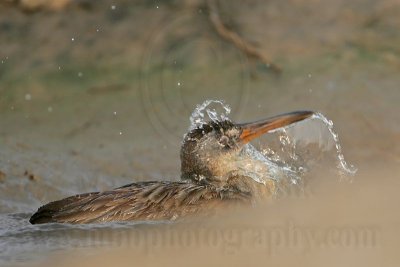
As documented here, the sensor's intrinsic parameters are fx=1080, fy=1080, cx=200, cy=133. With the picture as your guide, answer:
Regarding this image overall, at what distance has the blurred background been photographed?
8883mm

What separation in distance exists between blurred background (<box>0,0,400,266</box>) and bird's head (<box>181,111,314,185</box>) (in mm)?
944

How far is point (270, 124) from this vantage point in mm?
7836

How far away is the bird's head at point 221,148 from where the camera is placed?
780cm

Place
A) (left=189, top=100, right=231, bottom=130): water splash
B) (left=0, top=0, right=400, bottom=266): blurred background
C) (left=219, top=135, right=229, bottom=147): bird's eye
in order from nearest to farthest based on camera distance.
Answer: (left=219, top=135, right=229, bottom=147): bird's eye, (left=189, top=100, right=231, bottom=130): water splash, (left=0, top=0, right=400, bottom=266): blurred background

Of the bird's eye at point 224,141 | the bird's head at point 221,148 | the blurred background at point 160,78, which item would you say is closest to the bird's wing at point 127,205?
the bird's head at point 221,148

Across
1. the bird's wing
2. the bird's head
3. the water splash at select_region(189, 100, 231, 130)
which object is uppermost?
the water splash at select_region(189, 100, 231, 130)

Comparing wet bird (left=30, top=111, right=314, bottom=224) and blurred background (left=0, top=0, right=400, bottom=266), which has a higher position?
blurred background (left=0, top=0, right=400, bottom=266)

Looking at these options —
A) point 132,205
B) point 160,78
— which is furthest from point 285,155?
point 132,205

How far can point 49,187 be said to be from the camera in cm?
859

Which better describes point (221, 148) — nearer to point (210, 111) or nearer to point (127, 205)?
point (210, 111)

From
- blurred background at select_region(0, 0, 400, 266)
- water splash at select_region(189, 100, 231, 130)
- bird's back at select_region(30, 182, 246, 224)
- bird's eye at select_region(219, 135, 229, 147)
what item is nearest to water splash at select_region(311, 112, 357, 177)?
blurred background at select_region(0, 0, 400, 266)

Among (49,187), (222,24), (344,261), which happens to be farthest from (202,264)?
(222,24)

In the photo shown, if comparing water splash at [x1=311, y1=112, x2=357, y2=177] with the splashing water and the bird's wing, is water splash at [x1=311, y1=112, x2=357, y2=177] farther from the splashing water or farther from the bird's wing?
the bird's wing

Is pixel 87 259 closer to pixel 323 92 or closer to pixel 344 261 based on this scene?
pixel 344 261
